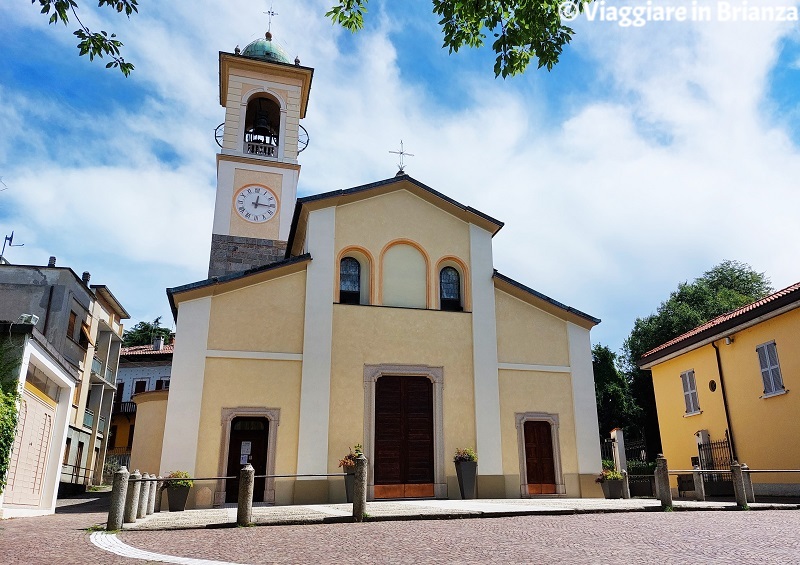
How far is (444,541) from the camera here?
7035 millimetres

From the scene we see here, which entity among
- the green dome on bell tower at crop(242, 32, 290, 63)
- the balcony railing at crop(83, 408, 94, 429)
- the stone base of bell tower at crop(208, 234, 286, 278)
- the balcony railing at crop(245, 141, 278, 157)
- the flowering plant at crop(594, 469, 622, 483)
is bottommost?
the flowering plant at crop(594, 469, 622, 483)

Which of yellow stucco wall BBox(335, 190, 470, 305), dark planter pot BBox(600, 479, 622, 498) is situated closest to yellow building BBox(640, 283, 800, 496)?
dark planter pot BBox(600, 479, 622, 498)

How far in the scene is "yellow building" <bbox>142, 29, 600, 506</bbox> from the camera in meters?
14.5

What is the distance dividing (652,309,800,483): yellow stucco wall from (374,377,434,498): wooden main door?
8950mm

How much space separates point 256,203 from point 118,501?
52.4ft

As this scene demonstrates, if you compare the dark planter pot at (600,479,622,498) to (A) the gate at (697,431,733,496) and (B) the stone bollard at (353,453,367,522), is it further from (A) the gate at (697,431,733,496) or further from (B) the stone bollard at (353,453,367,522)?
(B) the stone bollard at (353,453,367,522)

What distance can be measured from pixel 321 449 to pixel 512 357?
5.85 m

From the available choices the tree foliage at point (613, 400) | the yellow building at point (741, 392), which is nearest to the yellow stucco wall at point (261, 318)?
the yellow building at point (741, 392)

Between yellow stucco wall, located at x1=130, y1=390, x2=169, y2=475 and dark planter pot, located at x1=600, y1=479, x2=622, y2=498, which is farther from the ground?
yellow stucco wall, located at x1=130, y1=390, x2=169, y2=475

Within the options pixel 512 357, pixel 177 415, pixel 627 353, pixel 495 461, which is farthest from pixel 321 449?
pixel 627 353

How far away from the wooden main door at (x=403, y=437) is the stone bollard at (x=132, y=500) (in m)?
6.49

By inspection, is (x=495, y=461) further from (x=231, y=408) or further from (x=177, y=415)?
(x=177, y=415)

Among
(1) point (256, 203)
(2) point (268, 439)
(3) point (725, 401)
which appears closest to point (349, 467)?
(2) point (268, 439)

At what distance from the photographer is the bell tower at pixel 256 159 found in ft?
75.2
